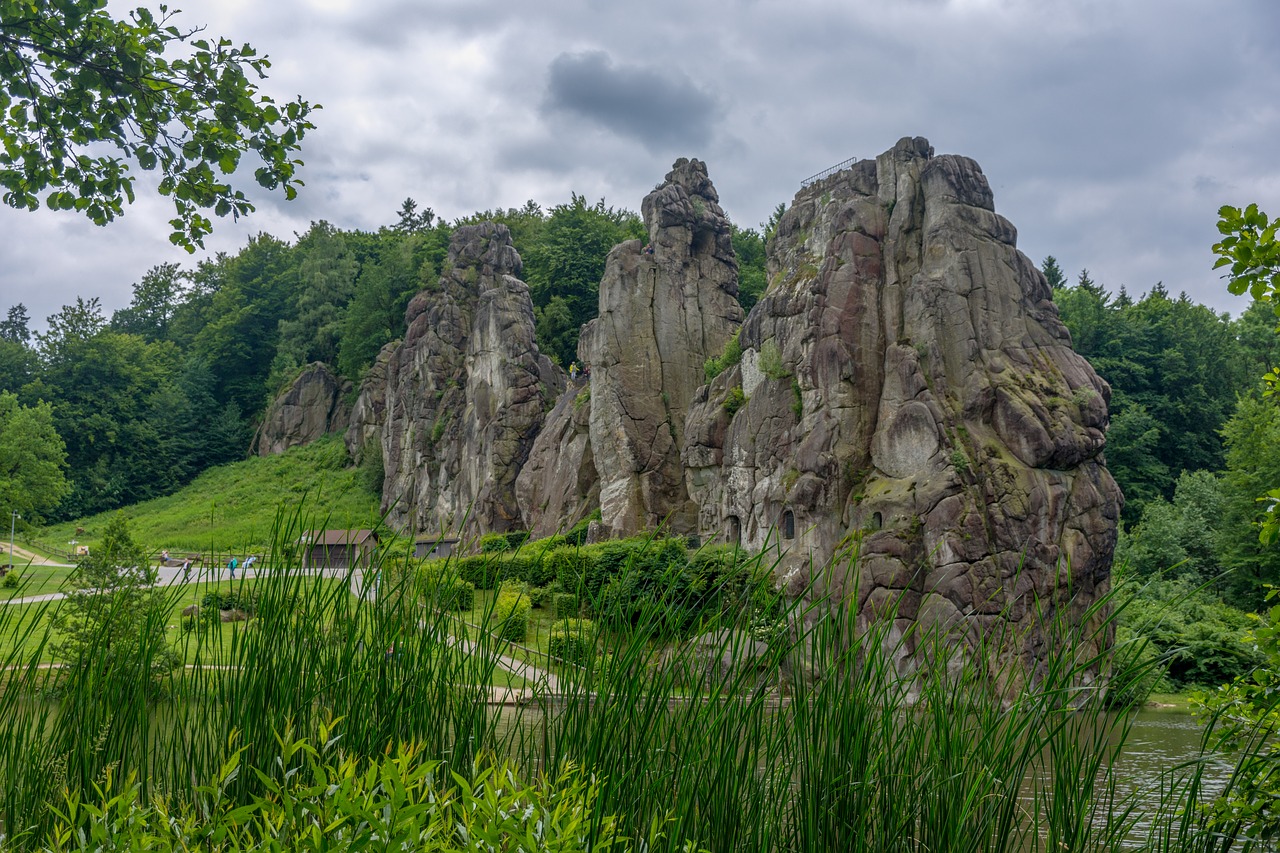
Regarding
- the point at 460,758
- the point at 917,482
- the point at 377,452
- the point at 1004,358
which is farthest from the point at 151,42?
the point at 377,452

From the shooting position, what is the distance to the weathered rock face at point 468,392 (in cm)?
4494

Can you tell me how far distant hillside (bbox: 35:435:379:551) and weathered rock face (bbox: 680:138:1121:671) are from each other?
25.6 m

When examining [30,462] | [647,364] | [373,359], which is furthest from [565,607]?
[373,359]

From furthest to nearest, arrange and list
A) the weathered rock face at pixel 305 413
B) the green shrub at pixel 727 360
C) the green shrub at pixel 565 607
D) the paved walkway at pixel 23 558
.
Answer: the weathered rock face at pixel 305 413 → the paved walkway at pixel 23 558 → the green shrub at pixel 727 360 → the green shrub at pixel 565 607

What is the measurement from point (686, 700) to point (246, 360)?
265 ft

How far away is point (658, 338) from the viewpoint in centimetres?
3897

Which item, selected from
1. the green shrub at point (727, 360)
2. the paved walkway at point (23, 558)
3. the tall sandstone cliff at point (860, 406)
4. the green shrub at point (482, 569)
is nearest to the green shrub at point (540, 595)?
the green shrub at point (482, 569)

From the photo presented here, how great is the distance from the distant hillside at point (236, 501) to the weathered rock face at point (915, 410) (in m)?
25.6

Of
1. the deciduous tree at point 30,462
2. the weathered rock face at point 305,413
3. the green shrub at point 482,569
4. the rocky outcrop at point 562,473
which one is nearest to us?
the green shrub at point 482,569

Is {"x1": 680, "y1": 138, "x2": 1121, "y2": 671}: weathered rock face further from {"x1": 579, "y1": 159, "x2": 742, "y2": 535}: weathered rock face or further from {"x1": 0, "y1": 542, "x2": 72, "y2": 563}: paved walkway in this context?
{"x1": 0, "y1": 542, "x2": 72, "y2": 563}: paved walkway

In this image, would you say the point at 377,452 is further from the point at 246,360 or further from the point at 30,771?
the point at 30,771

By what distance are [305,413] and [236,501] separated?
37.5 ft

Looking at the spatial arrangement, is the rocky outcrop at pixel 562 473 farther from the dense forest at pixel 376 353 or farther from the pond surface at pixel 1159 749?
the pond surface at pixel 1159 749

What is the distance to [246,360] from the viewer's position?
77562mm
